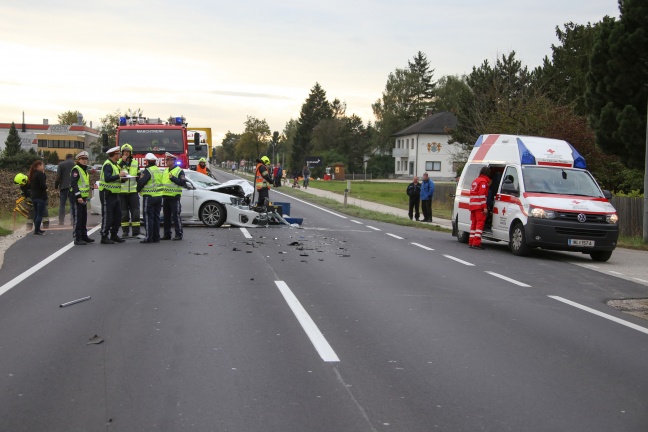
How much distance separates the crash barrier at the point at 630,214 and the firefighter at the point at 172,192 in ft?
42.6

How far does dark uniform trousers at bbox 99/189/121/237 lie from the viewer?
16125 mm

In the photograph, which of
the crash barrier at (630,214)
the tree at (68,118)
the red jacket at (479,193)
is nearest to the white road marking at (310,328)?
the red jacket at (479,193)

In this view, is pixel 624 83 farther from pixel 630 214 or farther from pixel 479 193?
pixel 479 193

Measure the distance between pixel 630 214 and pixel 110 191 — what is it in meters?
14.8

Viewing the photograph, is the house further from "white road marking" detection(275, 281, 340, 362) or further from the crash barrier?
"white road marking" detection(275, 281, 340, 362)

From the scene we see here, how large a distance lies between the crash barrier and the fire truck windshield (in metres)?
14.1

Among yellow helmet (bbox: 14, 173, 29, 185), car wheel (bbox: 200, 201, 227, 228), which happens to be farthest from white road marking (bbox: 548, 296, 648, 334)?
yellow helmet (bbox: 14, 173, 29, 185)

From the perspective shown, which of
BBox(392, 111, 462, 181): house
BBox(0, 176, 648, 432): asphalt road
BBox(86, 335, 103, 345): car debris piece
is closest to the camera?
BBox(0, 176, 648, 432): asphalt road

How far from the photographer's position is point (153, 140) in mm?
26953

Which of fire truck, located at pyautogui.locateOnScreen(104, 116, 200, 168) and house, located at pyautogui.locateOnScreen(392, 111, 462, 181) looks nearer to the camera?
fire truck, located at pyautogui.locateOnScreen(104, 116, 200, 168)

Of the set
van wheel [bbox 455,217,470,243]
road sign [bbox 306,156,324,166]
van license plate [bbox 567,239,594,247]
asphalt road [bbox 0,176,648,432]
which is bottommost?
asphalt road [bbox 0,176,648,432]

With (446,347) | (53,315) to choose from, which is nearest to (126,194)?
(53,315)

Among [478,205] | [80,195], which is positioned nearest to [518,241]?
[478,205]

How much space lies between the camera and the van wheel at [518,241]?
16078 mm
